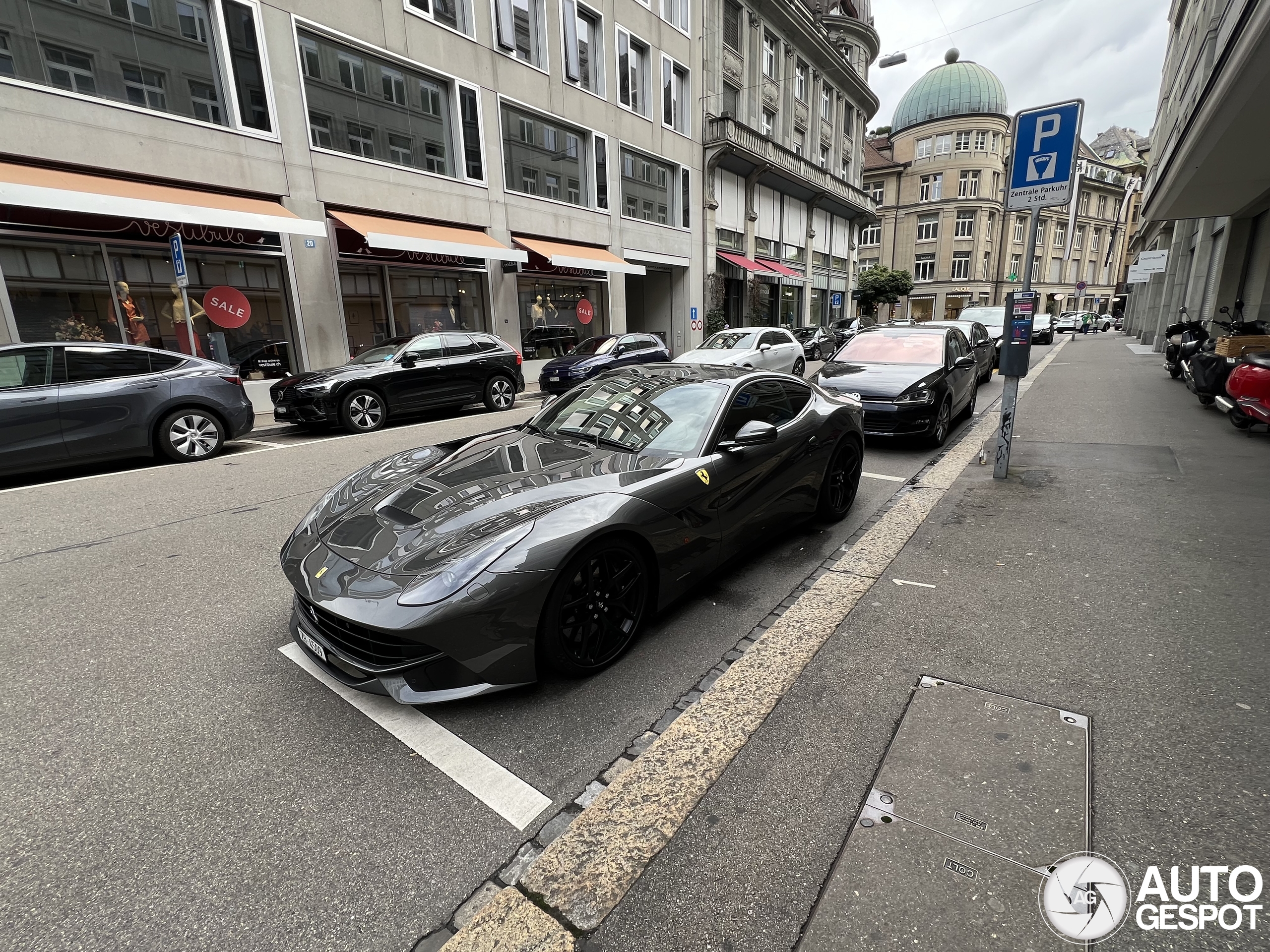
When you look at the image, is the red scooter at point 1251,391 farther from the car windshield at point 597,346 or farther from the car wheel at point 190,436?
the car wheel at point 190,436

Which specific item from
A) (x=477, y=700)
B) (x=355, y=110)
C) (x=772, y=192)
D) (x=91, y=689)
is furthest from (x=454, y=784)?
(x=772, y=192)

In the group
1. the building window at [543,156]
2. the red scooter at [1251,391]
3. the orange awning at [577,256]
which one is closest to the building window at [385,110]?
the building window at [543,156]

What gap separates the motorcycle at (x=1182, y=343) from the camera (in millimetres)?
12328

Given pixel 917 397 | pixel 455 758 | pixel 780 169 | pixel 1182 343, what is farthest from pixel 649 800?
pixel 780 169

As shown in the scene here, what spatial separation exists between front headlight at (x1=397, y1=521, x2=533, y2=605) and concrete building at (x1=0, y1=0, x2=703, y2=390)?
11362 mm

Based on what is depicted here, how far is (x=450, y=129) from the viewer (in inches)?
622

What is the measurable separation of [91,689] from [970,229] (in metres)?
70.2

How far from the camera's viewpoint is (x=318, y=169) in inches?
513

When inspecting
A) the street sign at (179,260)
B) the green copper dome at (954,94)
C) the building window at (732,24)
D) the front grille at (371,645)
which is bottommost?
the front grille at (371,645)

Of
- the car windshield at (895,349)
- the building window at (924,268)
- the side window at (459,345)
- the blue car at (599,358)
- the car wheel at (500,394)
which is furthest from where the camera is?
the building window at (924,268)

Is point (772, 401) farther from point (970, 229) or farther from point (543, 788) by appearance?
point (970, 229)

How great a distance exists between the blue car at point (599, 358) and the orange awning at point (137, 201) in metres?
5.53

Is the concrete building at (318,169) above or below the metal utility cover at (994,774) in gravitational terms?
above

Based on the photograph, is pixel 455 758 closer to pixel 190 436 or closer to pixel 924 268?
pixel 190 436
